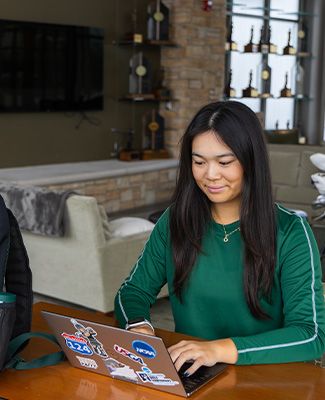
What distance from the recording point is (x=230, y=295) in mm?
1629

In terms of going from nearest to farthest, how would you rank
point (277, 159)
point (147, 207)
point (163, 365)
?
point (163, 365) → point (277, 159) → point (147, 207)

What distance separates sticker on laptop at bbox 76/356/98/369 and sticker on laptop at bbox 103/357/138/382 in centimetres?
3

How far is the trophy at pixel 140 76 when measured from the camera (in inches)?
294

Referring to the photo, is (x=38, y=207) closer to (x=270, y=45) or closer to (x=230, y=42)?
(x=230, y=42)

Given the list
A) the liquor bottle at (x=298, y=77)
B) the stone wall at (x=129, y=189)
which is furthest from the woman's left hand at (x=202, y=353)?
the liquor bottle at (x=298, y=77)

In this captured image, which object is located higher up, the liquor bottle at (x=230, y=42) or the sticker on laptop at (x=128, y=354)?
the liquor bottle at (x=230, y=42)

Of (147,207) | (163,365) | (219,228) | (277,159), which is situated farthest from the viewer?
(147,207)

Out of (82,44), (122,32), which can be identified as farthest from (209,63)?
(82,44)

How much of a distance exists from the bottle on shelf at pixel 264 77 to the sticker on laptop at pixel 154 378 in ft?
25.5

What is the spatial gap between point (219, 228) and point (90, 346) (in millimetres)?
485

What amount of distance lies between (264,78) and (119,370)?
790cm

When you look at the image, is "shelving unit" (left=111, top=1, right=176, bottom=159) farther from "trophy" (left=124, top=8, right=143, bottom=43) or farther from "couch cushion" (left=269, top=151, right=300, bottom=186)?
"couch cushion" (left=269, top=151, right=300, bottom=186)

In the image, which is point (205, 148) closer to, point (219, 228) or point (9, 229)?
point (219, 228)

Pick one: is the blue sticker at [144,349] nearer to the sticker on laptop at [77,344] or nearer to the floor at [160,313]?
the sticker on laptop at [77,344]
